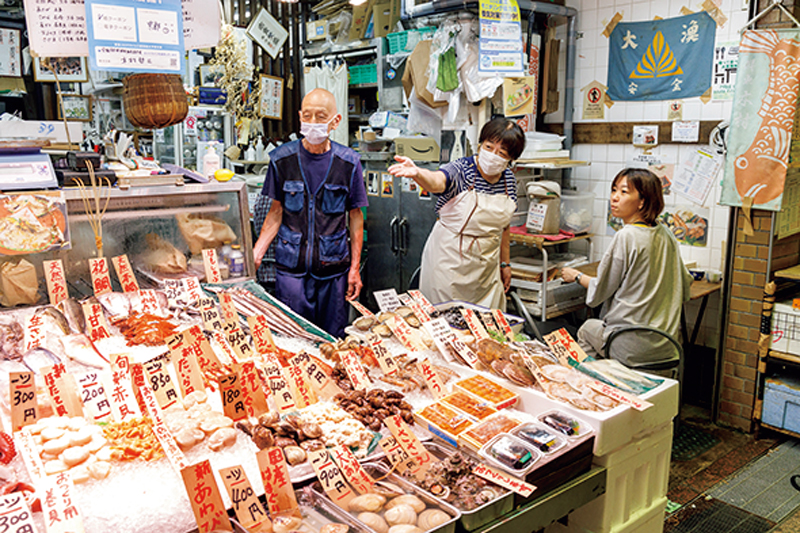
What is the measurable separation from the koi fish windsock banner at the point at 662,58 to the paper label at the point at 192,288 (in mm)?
4216

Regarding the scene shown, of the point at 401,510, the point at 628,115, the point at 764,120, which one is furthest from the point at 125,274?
the point at 628,115

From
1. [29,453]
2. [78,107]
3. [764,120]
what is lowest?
[29,453]

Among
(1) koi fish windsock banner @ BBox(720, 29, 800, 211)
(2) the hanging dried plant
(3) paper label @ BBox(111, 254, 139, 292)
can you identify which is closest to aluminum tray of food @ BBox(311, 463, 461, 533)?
(3) paper label @ BBox(111, 254, 139, 292)

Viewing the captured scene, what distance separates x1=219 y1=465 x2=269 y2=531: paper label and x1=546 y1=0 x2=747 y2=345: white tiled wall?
466cm

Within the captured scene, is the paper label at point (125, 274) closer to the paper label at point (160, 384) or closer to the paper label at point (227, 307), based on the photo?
the paper label at point (227, 307)

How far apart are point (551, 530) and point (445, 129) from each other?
12.4 feet

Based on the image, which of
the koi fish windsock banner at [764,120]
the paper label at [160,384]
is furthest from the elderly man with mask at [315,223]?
the koi fish windsock banner at [764,120]

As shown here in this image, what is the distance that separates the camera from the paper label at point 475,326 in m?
2.75

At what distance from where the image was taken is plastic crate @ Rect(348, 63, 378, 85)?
21.9 ft

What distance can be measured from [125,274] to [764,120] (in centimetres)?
403

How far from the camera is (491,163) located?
405 cm

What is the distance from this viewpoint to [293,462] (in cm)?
178

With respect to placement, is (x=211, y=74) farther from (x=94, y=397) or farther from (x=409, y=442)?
(x=409, y=442)

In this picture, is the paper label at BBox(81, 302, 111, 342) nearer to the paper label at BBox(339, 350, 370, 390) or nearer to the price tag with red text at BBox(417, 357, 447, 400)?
the paper label at BBox(339, 350, 370, 390)
